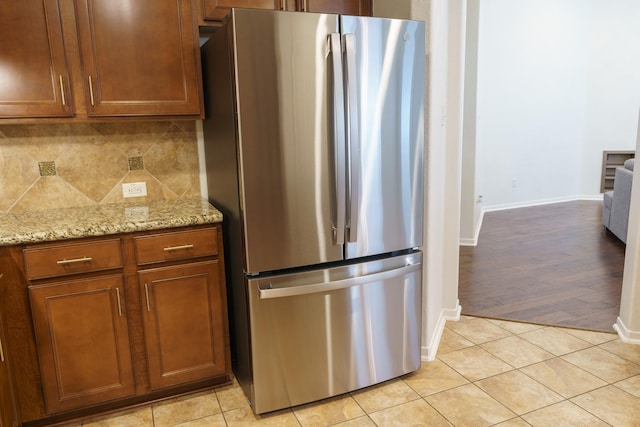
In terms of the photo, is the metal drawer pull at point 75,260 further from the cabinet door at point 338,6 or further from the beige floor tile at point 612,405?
the beige floor tile at point 612,405

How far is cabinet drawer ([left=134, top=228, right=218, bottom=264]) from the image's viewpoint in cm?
215

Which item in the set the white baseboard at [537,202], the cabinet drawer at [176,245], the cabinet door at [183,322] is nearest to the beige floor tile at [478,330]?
the cabinet door at [183,322]

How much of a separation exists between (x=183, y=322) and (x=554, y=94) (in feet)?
21.4

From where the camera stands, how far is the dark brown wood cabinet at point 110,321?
200 cm

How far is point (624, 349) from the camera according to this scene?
273 cm

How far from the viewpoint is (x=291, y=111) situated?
1940 millimetres

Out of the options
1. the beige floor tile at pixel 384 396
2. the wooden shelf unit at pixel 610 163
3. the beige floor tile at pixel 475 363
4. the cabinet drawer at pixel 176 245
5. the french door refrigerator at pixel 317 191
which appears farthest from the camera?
the wooden shelf unit at pixel 610 163

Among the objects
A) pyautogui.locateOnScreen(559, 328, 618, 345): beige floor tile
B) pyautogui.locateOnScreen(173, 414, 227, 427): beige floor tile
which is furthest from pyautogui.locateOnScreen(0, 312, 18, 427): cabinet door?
pyautogui.locateOnScreen(559, 328, 618, 345): beige floor tile

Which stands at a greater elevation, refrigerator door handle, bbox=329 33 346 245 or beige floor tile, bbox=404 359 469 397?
refrigerator door handle, bbox=329 33 346 245

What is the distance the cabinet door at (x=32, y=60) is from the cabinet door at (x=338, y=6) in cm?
117

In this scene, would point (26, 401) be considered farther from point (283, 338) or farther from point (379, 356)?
point (379, 356)

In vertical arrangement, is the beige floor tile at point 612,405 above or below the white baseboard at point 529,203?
below

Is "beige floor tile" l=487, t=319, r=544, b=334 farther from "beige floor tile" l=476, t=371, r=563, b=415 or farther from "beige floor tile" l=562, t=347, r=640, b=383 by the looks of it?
"beige floor tile" l=476, t=371, r=563, b=415

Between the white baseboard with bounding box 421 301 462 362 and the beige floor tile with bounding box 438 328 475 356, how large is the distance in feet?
0.08
